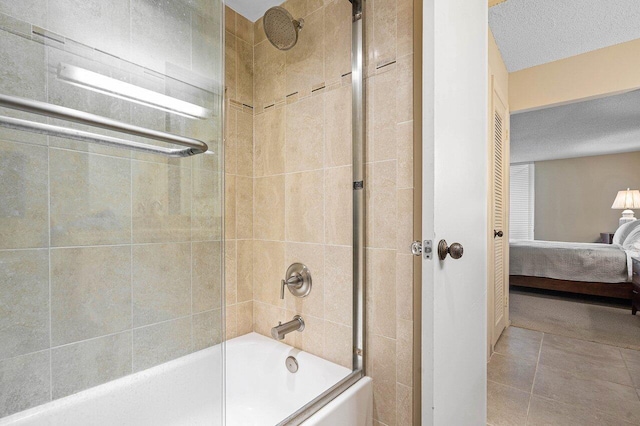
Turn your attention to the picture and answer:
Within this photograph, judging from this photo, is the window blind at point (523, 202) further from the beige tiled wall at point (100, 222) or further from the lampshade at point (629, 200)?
the beige tiled wall at point (100, 222)

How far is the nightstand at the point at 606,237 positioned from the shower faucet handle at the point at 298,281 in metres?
6.86

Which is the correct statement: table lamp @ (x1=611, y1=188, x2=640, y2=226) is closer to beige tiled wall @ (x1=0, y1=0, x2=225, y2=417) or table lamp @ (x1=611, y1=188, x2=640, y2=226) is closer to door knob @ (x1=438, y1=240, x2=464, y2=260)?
door knob @ (x1=438, y1=240, x2=464, y2=260)

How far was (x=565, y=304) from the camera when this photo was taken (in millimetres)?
3746

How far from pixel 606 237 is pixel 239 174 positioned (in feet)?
23.6

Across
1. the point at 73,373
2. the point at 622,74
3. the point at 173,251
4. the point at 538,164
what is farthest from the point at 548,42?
the point at 538,164

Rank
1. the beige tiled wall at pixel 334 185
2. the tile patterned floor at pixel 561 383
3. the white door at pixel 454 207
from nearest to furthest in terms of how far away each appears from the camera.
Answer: the white door at pixel 454 207 → the beige tiled wall at pixel 334 185 → the tile patterned floor at pixel 561 383

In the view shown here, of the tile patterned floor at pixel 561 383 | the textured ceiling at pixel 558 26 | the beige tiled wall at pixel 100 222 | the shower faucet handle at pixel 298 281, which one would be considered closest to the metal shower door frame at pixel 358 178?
the shower faucet handle at pixel 298 281

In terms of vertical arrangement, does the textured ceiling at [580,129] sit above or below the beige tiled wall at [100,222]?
above

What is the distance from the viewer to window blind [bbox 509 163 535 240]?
7051 mm

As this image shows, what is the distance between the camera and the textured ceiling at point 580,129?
12.6ft

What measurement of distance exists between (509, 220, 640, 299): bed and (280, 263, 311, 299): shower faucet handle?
4.00 meters

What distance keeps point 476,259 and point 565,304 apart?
3538mm

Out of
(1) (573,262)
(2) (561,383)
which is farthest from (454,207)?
(1) (573,262)

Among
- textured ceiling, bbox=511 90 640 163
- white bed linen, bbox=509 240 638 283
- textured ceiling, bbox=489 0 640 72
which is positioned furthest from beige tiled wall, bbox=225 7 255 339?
white bed linen, bbox=509 240 638 283
